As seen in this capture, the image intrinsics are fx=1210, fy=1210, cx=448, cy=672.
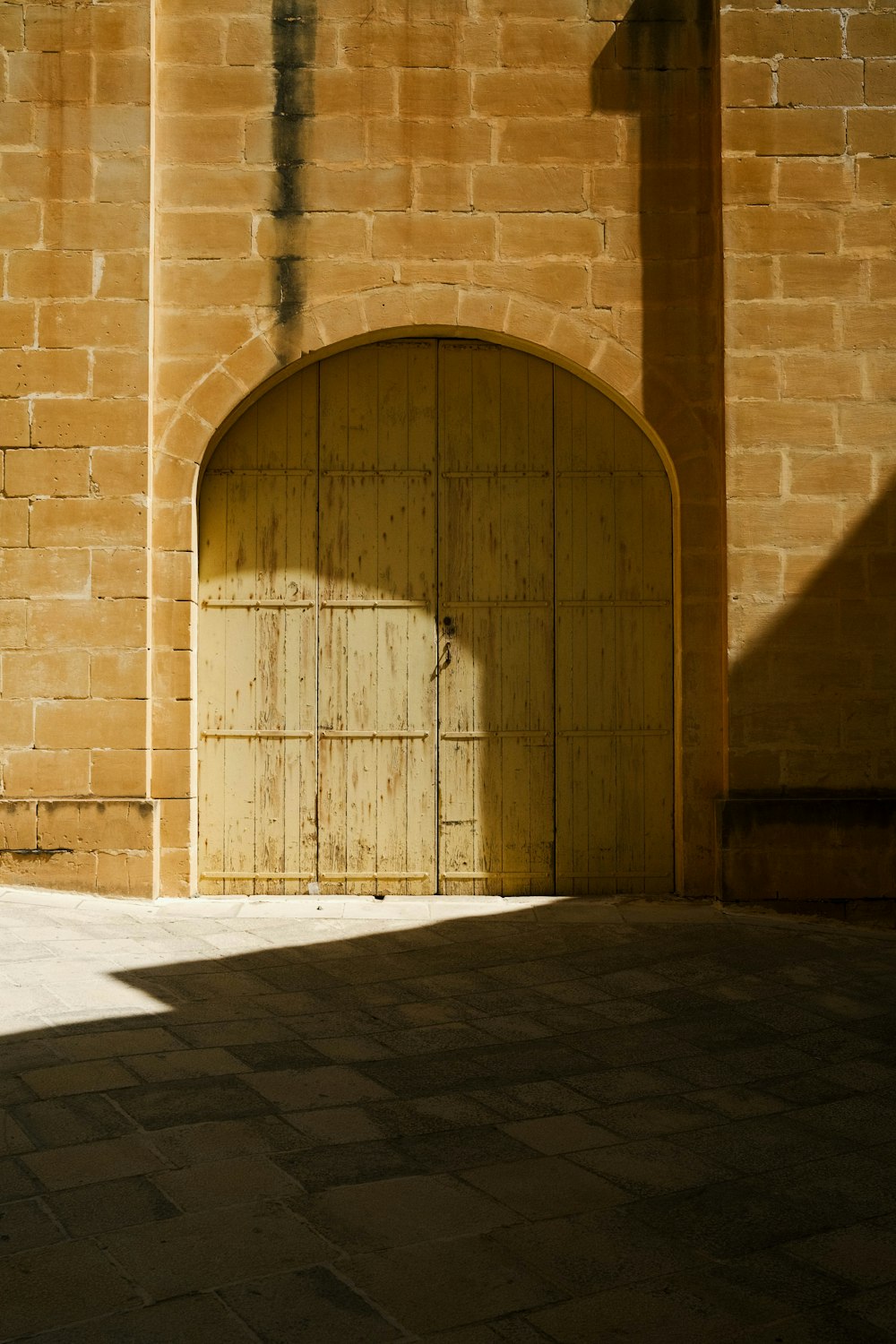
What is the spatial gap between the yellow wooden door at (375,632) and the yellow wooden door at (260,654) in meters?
0.10

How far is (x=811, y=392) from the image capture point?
6.23 m

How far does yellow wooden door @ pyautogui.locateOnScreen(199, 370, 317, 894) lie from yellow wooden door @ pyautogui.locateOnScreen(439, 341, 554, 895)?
74 centimetres

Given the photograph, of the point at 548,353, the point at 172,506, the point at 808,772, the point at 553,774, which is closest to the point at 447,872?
the point at 553,774

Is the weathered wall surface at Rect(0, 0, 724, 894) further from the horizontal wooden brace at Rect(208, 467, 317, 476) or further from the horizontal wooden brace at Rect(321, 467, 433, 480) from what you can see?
the horizontal wooden brace at Rect(321, 467, 433, 480)

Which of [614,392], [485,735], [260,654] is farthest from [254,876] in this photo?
[614,392]

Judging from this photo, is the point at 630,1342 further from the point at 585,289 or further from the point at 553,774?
the point at 585,289

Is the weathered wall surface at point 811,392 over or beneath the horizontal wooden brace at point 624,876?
over

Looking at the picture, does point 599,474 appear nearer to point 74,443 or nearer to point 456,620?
point 456,620

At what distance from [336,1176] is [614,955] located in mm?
2567

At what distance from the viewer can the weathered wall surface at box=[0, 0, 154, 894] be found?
20.1ft

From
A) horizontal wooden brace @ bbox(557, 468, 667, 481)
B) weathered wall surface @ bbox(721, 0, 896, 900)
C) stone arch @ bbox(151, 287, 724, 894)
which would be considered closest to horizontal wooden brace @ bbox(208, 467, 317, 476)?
stone arch @ bbox(151, 287, 724, 894)

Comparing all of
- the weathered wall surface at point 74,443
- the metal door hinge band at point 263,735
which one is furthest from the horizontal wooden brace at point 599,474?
the weathered wall surface at point 74,443

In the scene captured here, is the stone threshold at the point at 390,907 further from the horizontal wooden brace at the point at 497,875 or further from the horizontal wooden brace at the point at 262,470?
the horizontal wooden brace at the point at 262,470

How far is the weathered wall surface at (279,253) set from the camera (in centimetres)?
619
